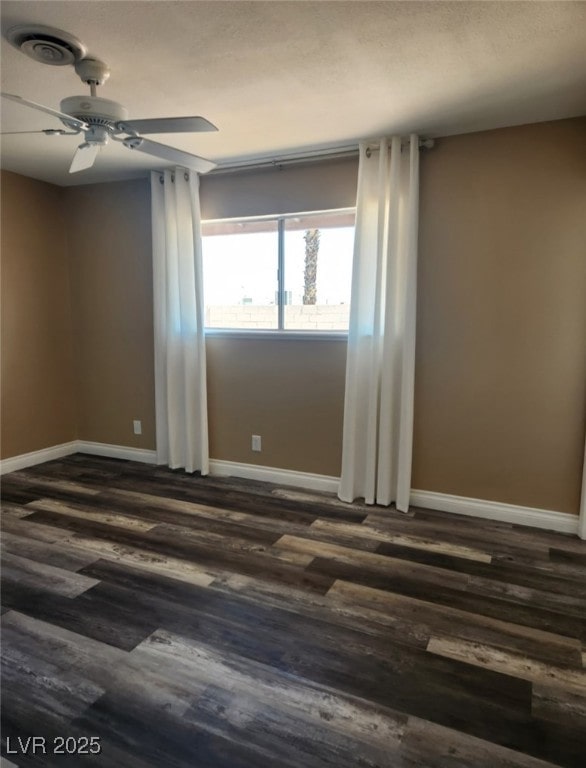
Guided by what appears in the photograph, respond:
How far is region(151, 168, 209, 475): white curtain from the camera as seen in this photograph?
3.73 meters

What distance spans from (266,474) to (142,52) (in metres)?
2.90

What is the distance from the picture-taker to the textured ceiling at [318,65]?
5.74 feet

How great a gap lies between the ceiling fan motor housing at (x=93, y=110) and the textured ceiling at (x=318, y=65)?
0.89 ft

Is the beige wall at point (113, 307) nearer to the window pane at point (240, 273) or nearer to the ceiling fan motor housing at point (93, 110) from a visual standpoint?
the window pane at point (240, 273)

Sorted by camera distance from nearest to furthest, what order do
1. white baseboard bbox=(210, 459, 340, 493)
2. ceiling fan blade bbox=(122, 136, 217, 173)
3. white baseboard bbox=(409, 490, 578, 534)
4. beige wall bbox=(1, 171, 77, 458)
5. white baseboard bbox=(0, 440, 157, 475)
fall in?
ceiling fan blade bbox=(122, 136, 217, 173) → white baseboard bbox=(409, 490, 578, 534) → white baseboard bbox=(210, 459, 340, 493) → beige wall bbox=(1, 171, 77, 458) → white baseboard bbox=(0, 440, 157, 475)

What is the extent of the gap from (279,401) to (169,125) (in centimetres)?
220

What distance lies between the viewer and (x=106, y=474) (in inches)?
157

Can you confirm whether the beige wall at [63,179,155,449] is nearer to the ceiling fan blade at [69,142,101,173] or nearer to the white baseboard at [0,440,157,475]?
the white baseboard at [0,440,157,475]

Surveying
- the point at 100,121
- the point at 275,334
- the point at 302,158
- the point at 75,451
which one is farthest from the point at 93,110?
the point at 75,451

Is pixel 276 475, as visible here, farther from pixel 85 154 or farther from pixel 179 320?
pixel 85 154

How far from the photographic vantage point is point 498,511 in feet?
10.2

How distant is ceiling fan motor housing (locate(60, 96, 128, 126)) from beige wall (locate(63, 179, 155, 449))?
Answer: 2.15 metres

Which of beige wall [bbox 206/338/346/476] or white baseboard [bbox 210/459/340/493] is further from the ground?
beige wall [bbox 206/338/346/476]

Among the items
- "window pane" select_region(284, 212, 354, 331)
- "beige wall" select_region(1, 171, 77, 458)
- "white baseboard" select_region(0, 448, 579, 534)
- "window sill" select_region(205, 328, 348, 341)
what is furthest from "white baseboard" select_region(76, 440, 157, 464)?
"window pane" select_region(284, 212, 354, 331)
